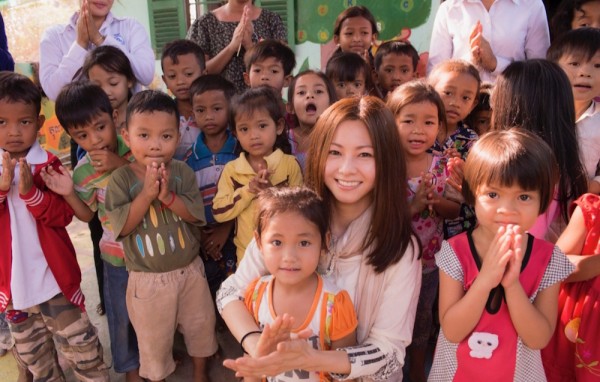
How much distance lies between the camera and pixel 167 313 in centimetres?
215

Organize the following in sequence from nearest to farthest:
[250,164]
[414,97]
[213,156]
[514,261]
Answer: [514,261]
[414,97]
[250,164]
[213,156]

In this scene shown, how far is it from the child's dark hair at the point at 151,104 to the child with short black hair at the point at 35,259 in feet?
1.45

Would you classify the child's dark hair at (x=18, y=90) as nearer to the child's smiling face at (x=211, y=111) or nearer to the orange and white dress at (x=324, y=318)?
the child's smiling face at (x=211, y=111)

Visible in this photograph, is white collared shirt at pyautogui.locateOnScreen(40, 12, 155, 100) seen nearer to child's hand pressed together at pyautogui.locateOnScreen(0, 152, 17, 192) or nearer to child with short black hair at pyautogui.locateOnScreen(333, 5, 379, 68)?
child's hand pressed together at pyautogui.locateOnScreen(0, 152, 17, 192)

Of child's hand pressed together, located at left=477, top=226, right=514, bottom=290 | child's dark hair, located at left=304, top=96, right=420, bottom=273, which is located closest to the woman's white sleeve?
child's dark hair, located at left=304, top=96, right=420, bottom=273

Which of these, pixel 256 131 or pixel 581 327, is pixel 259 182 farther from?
pixel 581 327

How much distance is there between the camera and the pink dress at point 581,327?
1.56 meters

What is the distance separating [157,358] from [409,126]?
159 centimetres

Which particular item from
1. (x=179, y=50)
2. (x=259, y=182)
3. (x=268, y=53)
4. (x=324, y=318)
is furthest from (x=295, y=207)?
(x=179, y=50)

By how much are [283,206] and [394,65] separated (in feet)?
6.54

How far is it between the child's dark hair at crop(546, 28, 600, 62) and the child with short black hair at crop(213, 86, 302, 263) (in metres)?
1.38

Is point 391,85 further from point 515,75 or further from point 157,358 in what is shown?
point 157,358

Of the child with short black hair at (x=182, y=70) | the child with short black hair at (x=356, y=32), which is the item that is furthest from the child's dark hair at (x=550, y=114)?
the child with short black hair at (x=182, y=70)

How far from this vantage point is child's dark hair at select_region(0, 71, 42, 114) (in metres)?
2.07
